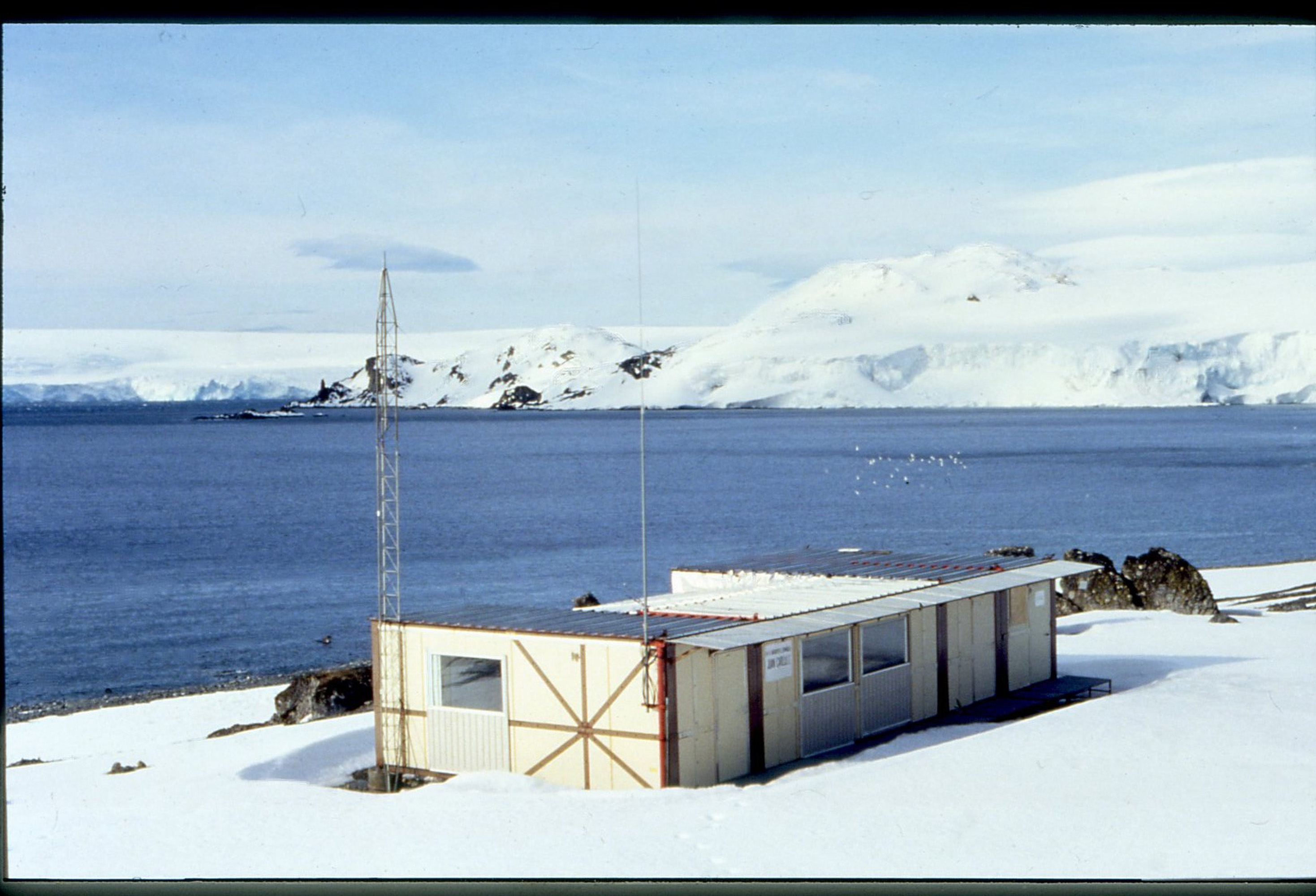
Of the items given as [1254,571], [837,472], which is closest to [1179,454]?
[837,472]

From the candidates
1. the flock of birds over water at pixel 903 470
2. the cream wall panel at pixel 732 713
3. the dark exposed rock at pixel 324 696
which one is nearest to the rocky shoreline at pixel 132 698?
the dark exposed rock at pixel 324 696

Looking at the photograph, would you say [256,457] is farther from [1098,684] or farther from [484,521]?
[1098,684]

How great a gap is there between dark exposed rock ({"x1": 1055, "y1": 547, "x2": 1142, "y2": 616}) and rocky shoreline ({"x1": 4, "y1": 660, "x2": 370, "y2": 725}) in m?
19.8

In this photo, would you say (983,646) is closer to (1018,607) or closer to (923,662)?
(1018,607)

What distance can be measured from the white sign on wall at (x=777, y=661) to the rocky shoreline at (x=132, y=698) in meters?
21.8

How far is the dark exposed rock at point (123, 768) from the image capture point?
21952 mm

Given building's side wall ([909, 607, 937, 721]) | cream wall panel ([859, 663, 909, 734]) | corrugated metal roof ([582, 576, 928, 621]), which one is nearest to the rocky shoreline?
corrugated metal roof ([582, 576, 928, 621])

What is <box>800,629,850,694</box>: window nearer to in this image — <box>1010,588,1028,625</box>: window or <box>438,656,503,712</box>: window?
<box>438,656,503,712</box>: window

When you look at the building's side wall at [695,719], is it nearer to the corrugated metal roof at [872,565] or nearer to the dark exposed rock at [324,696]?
the corrugated metal roof at [872,565]

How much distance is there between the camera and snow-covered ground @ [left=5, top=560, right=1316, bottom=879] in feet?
42.0

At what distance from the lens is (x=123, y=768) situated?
22547 mm

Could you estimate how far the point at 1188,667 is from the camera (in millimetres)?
24094

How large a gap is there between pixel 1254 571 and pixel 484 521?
55.6 meters

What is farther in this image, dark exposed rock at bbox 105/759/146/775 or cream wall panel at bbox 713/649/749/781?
dark exposed rock at bbox 105/759/146/775
